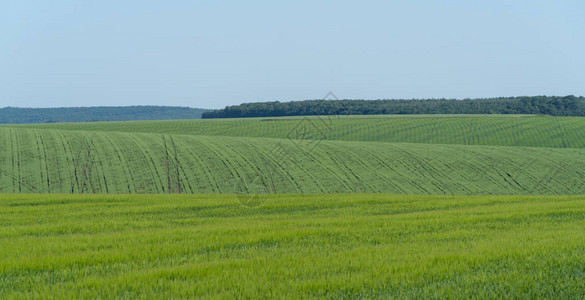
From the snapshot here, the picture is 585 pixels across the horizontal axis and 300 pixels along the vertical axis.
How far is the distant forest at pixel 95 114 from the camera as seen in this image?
15638 centimetres

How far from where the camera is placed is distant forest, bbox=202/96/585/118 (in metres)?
102

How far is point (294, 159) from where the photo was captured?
30.8 metres

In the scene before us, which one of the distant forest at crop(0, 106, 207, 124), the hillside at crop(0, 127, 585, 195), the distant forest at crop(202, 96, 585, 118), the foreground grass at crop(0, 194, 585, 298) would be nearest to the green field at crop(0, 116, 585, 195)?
the hillside at crop(0, 127, 585, 195)

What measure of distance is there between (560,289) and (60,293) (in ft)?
18.4

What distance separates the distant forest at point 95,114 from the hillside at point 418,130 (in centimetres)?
9976

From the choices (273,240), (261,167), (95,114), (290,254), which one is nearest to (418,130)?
(261,167)

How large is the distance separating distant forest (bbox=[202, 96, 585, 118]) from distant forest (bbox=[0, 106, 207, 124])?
58852 millimetres

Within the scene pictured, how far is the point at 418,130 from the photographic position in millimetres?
62719

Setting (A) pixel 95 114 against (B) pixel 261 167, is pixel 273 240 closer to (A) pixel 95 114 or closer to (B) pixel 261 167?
(B) pixel 261 167

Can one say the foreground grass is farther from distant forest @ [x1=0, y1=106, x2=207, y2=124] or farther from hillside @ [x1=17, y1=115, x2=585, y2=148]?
distant forest @ [x1=0, y1=106, x2=207, y2=124]

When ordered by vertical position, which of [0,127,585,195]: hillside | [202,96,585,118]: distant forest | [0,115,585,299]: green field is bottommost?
[0,127,585,195]: hillside

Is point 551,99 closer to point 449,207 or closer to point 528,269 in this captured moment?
point 449,207

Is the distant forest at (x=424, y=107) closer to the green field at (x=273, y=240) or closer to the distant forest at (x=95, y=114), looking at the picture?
the distant forest at (x=95, y=114)

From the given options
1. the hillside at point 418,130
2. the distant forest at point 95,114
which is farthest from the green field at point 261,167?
the distant forest at point 95,114
